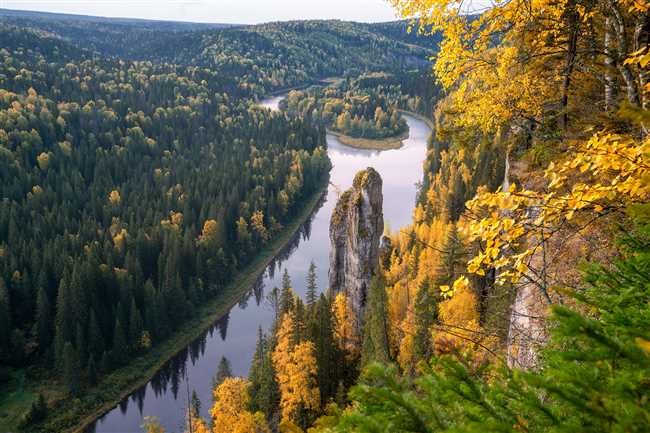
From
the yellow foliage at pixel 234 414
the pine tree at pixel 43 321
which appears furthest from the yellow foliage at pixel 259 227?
the yellow foliage at pixel 234 414

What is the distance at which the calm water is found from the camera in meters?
52.1

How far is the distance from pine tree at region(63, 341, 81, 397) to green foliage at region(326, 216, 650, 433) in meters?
54.8

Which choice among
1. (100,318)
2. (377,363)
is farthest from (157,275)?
(377,363)

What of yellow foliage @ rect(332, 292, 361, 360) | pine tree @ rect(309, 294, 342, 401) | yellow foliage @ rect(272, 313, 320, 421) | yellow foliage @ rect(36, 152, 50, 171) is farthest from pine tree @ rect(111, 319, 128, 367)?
yellow foliage @ rect(36, 152, 50, 171)

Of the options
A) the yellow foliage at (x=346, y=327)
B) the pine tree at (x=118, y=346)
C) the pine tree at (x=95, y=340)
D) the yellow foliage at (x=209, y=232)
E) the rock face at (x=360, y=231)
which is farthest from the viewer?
the yellow foliage at (x=209, y=232)

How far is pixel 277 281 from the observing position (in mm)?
79062

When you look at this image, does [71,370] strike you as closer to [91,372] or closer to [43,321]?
[91,372]

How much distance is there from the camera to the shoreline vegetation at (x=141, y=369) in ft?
161

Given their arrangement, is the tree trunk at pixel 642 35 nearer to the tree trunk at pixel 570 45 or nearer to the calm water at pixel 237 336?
the tree trunk at pixel 570 45

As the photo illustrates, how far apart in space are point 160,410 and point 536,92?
5253 centimetres

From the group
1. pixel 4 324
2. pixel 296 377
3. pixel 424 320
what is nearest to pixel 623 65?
pixel 424 320

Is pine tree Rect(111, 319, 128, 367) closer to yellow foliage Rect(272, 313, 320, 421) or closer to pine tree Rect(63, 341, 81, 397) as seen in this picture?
pine tree Rect(63, 341, 81, 397)

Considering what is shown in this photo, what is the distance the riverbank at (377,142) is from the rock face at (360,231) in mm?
107529

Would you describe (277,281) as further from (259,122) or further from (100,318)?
(259,122)
